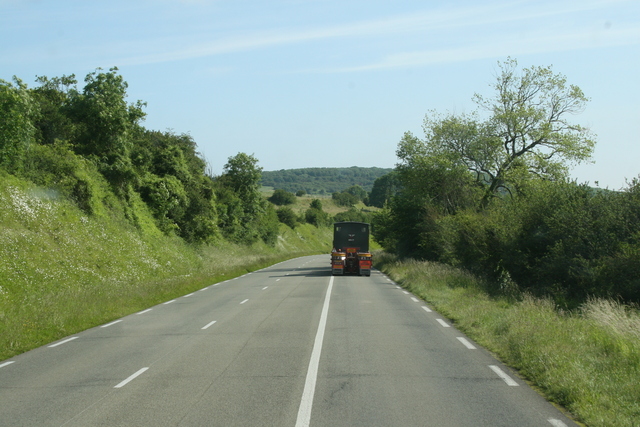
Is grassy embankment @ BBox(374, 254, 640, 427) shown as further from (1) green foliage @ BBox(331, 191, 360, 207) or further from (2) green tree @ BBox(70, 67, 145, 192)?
(1) green foliage @ BBox(331, 191, 360, 207)

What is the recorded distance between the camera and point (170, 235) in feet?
140

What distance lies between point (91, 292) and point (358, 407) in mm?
14654

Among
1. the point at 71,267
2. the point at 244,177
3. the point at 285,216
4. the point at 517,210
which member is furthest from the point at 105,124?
the point at 285,216

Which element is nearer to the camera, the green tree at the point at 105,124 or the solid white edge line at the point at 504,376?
the solid white edge line at the point at 504,376

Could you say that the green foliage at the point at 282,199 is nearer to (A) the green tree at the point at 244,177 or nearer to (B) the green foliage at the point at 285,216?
(B) the green foliage at the point at 285,216

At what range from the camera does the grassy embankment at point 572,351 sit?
22.5ft

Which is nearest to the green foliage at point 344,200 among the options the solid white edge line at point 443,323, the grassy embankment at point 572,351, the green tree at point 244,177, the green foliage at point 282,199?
the green foliage at point 282,199

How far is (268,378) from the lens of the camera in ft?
28.2

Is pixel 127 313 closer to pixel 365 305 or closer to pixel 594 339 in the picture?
pixel 365 305

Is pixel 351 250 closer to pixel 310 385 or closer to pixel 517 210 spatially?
pixel 517 210

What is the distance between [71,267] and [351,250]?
19.6 m

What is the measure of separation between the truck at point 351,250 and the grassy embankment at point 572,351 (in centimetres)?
2074

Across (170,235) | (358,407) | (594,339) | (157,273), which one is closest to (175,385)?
(358,407)

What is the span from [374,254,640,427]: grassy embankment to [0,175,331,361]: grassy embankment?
917cm
